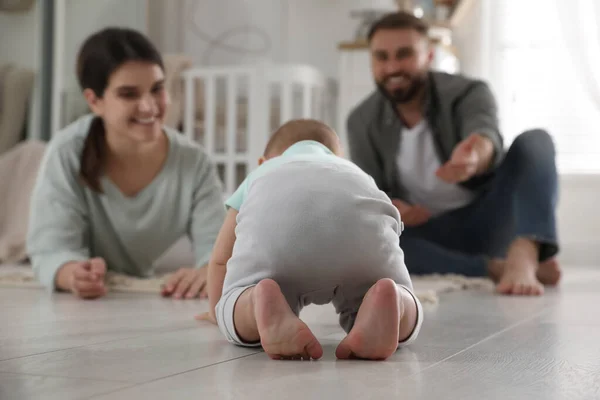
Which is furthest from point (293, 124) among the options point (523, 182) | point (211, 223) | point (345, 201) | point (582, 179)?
point (582, 179)

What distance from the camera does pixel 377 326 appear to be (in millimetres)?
963

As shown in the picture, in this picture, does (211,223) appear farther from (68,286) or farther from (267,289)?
(267,289)

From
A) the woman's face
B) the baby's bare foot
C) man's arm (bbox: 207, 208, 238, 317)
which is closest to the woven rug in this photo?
the baby's bare foot

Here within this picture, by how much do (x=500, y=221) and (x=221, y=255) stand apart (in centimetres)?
139

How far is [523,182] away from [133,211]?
3.37 ft

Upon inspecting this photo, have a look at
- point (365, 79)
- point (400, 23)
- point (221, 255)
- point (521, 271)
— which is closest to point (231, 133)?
point (365, 79)

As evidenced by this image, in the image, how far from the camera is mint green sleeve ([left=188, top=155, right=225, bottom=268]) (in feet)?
6.71

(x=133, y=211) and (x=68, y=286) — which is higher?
(x=133, y=211)

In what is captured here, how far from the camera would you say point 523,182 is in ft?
7.13

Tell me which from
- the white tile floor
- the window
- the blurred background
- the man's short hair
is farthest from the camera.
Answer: the window

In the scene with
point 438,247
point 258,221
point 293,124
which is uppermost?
point 293,124

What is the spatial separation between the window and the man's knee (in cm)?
135

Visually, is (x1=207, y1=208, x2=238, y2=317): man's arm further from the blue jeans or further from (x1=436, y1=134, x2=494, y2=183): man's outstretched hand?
the blue jeans

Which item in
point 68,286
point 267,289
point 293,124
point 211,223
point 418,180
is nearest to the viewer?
point 267,289
